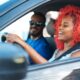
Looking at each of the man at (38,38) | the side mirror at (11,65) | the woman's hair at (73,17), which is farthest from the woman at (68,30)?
the side mirror at (11,65)

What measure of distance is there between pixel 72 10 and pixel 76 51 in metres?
0.48

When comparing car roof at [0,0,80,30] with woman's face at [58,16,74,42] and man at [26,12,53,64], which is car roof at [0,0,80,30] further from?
man at [26,12,53,64]

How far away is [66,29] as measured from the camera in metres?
3.62

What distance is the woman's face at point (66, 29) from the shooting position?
3617mm

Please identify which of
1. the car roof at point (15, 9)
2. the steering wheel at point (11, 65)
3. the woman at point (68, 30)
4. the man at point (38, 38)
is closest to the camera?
the steering wheel at point (11, 65)

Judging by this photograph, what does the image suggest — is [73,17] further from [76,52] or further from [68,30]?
[76,52]

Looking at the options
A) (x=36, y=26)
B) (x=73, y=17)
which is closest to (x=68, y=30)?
(x=73, y=17)

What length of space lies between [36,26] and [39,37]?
0.22 meters

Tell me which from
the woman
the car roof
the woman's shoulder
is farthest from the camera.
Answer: the woman

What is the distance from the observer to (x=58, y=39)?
3.78 meters

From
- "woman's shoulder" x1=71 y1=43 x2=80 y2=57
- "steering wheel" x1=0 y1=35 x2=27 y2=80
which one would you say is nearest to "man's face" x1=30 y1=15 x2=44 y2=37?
"woman's shoulder" x1=71 y1=43 x2=80 y2=57

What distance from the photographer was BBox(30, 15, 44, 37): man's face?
383 centimetres

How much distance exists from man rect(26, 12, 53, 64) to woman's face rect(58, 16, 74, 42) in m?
0.24

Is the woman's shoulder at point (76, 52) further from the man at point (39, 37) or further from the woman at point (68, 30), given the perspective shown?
the man at point (39, 37)
